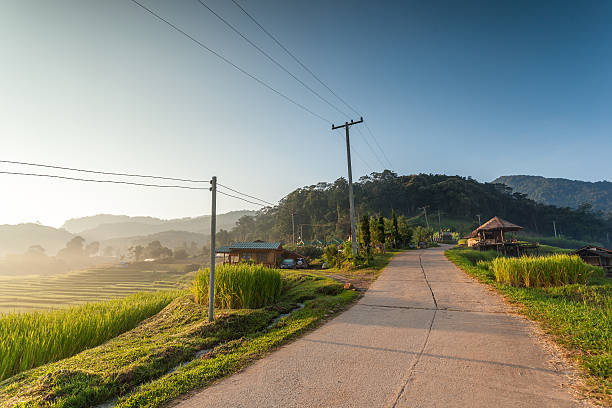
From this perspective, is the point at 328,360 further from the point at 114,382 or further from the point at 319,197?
the point at 319,197

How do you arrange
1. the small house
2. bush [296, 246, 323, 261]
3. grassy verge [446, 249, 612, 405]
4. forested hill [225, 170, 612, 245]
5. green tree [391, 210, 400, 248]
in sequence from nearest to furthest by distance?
grassy verge [446, 249, 612, 405] → the small house → green tree [391, 210, 400, 248] → bush [296, 246, 323, 261] → forested hill [225, 170, 612, 245]

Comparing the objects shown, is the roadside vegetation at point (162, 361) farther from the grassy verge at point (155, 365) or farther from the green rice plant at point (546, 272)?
the green rice plant at point (546, 272)

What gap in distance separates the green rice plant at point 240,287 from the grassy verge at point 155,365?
42.5 inches

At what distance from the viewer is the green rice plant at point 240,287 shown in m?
8.98

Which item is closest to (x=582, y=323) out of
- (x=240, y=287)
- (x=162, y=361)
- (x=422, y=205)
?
(x=162, y=361)

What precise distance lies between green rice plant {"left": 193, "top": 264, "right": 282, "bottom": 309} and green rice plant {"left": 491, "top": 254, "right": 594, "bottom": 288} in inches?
380

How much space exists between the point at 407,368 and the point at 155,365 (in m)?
4.22

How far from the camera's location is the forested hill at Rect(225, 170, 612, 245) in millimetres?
99188

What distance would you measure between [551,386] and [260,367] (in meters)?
4.08

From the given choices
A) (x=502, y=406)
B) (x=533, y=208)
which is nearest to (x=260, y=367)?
(x=502, y=406)

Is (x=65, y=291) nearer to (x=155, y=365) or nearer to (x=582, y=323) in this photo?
(x=155, y=365)

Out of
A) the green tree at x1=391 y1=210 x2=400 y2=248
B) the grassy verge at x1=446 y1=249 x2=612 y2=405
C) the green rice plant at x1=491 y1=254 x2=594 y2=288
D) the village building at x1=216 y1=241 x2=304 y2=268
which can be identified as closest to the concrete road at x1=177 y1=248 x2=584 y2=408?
the grassy verge at x1=446 y1=249 x2=612 y2=405

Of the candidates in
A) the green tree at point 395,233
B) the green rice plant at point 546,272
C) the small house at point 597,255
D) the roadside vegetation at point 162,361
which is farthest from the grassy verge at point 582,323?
the green tree at point 395,233

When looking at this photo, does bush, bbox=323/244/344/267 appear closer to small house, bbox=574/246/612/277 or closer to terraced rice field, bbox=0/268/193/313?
terraced rice field, bbox=0/268/193/313
